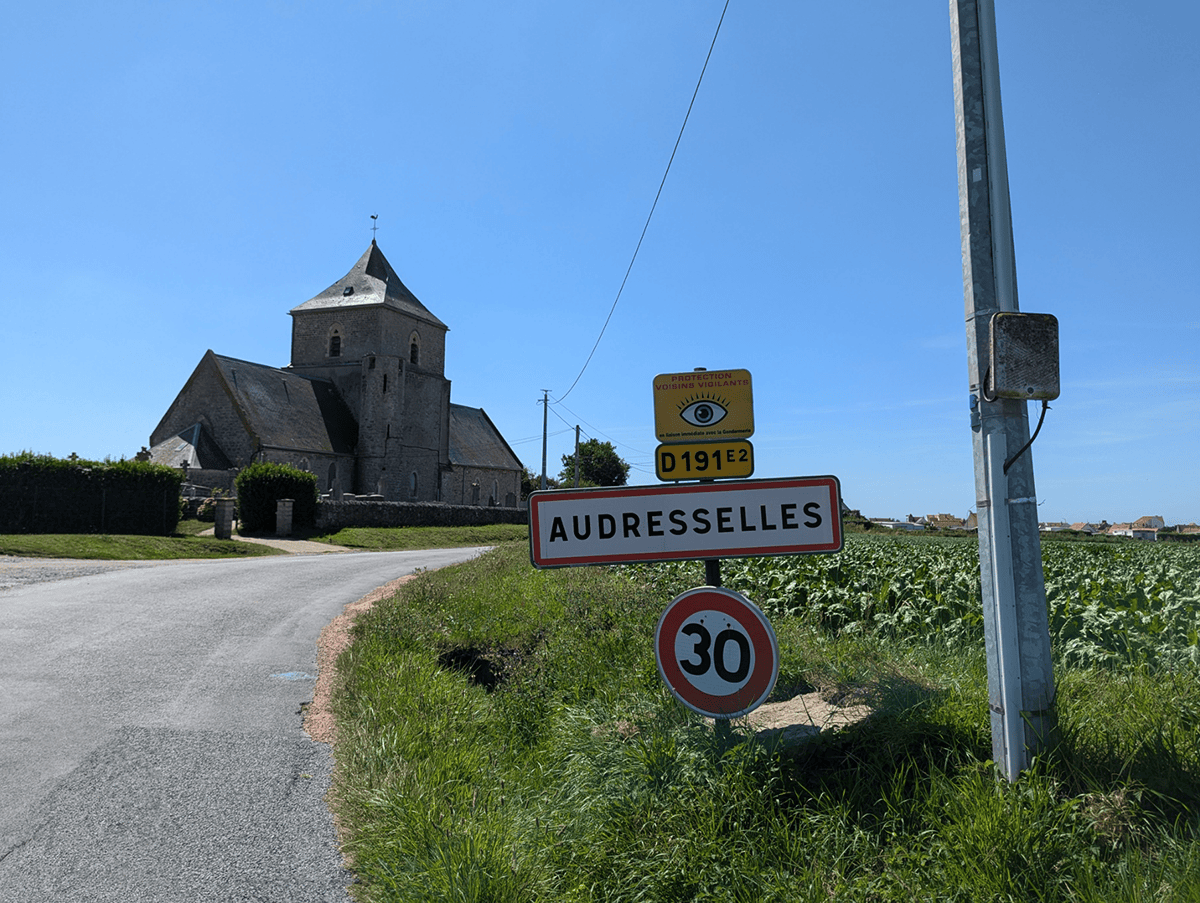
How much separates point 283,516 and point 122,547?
31.1ft

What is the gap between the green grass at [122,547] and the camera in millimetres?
20344

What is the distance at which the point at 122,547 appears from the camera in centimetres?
2227

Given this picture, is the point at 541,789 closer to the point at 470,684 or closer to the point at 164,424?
the point at 470,684

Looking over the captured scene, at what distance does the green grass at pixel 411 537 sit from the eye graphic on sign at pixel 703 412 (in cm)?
2416

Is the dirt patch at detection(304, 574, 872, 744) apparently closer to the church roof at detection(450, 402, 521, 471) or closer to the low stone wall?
the low stone wall

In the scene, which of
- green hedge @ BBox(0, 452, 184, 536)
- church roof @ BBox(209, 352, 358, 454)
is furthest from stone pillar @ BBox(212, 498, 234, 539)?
church roof @ BBox(209, 352, 358, 454)

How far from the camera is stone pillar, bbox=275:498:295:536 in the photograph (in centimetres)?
3159

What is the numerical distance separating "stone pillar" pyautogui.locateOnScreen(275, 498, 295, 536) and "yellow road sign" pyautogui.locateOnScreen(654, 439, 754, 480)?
30455 millimetres

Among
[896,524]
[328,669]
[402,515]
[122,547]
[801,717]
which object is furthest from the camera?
[896,524]

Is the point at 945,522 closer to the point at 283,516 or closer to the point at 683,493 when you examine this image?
the point at 283,516

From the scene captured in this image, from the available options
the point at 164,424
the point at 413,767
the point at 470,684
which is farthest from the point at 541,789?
the point at 164,424

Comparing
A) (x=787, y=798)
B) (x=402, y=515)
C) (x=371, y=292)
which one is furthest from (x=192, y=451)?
(x=787, y=798)

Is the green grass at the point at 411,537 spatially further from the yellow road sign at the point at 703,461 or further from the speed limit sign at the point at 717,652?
the speed limit sign at the point at 717,652

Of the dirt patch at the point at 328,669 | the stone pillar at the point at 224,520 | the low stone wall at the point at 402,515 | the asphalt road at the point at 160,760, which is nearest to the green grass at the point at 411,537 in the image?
the low stone wall at the point at 402,515
